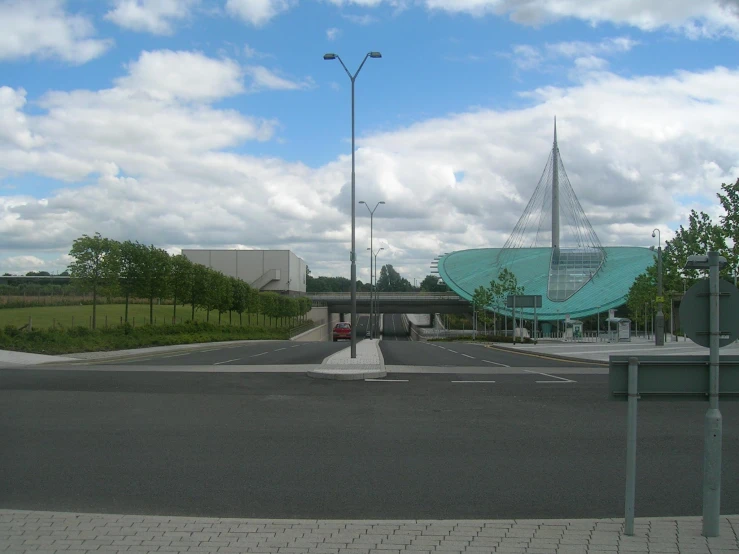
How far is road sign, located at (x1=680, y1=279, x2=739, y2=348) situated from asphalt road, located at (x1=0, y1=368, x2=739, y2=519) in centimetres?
204

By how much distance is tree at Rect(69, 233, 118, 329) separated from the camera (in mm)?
32188

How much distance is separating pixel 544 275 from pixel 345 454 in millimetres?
83083

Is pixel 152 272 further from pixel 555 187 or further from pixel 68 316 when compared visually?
pixel 555 187

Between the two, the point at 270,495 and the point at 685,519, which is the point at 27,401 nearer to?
the point at 270,495

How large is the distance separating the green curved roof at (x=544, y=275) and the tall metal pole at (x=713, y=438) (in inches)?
2554

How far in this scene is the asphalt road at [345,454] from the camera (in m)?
6.81

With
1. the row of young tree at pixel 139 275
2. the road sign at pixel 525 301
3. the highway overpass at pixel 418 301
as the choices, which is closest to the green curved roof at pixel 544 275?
the highway overpass at pixel 418 301

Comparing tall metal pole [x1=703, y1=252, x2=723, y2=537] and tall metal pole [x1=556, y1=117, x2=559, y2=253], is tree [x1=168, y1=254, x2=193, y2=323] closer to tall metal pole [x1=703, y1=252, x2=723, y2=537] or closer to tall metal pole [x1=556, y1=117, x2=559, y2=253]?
tall metal pole [x1=703, y1=252, x2=723, y2=537]

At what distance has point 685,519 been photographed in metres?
6.17

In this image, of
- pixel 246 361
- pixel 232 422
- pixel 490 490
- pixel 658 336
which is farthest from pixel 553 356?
pixel 490 490

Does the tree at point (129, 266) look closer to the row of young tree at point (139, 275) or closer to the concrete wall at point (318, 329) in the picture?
Result: the row of young tree at point (139, 275)

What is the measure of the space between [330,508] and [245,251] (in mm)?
98652

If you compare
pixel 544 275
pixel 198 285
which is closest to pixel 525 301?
pixel 198 285

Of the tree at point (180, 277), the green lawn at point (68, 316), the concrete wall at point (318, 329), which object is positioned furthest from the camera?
the concrete wall at point (318, 329)
